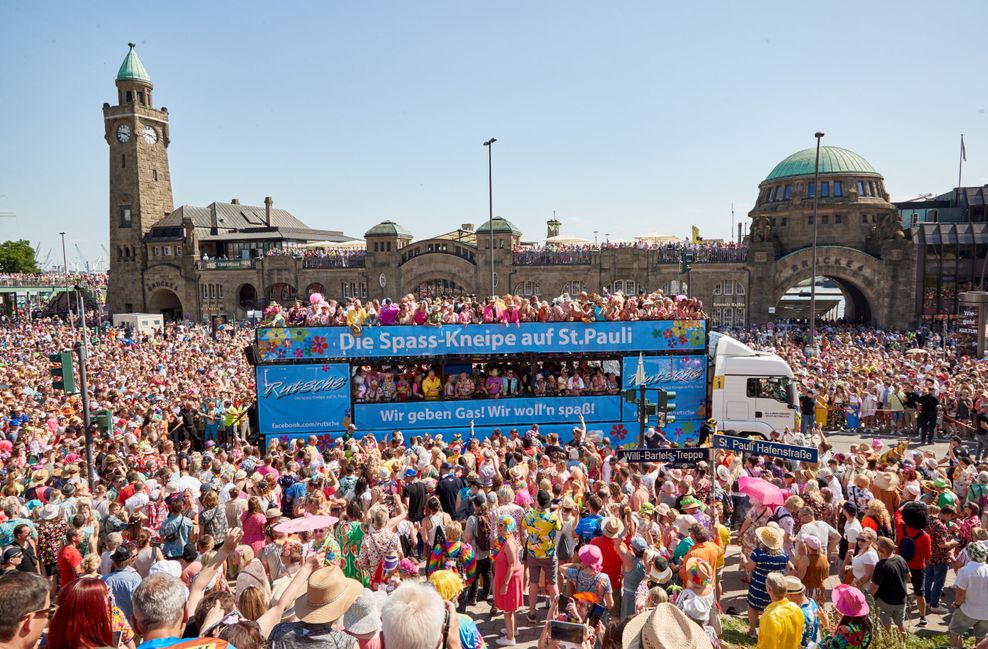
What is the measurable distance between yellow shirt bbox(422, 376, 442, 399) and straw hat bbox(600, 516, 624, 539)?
34.3ft

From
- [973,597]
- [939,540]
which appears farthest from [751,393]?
[973,597]

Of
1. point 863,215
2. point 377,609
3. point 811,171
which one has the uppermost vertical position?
point 811,171

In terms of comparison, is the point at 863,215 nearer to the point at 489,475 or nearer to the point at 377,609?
the point at 489,475

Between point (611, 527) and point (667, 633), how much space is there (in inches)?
136

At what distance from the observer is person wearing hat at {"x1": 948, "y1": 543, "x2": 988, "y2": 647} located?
734cm

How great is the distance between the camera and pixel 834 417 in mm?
21844

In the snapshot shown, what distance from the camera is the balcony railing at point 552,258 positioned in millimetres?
47906

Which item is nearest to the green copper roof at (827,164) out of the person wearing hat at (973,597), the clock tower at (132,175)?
the person wearing hat at (973,597)

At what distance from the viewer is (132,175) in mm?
57094

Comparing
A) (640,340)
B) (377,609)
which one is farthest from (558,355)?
(377,609)

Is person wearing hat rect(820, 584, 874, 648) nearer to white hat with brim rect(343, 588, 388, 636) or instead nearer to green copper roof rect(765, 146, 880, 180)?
white hat with brim rect(343, 588, 388, 636)

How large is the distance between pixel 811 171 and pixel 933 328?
44.5ft

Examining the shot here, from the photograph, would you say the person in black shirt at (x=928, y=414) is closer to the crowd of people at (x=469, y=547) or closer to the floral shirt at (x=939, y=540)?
the crowd of people at (x=469, y=547)

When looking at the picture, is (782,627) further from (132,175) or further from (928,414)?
(132,175)
